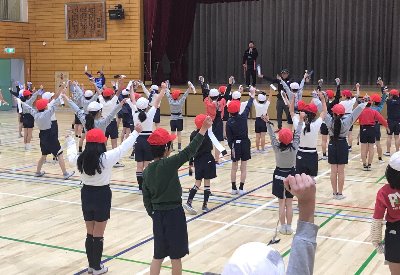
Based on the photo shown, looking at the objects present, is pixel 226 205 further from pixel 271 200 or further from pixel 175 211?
pixel 175 211

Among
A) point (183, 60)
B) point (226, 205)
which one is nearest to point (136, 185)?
point (226, 205)

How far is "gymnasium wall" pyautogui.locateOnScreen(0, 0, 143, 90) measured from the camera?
26500 millimetres

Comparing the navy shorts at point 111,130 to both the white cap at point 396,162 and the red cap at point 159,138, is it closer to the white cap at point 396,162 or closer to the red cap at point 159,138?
the red cap at point 159,138

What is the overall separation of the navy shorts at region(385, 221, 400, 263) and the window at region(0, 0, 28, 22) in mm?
27138

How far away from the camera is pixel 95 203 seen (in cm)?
617

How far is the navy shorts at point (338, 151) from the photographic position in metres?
9.80

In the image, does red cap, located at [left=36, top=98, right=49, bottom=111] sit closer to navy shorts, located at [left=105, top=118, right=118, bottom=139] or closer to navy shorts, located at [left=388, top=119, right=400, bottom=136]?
navy shorts, located at [left=105, top=118, right=118, bottom=139]

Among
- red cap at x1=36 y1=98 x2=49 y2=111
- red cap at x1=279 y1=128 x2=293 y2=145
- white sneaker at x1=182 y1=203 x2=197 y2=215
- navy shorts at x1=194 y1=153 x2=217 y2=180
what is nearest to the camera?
red cap at x1=279 y1=128 x2=293 y2=145

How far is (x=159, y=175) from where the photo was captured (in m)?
5.36

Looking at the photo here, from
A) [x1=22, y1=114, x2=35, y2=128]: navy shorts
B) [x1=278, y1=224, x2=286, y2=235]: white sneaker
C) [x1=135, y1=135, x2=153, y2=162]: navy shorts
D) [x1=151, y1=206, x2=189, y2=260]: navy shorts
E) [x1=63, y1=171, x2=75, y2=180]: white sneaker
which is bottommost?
[x1=278, y1=224, x2=286, y2=235]: white sneaker

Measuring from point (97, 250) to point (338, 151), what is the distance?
522 cm

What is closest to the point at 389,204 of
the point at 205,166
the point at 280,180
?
the point at 280,180

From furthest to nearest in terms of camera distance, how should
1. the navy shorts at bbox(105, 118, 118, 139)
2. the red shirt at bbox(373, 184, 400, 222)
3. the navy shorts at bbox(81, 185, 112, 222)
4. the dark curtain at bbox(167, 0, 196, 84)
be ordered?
1. the dark curtain at bbox(167, 0, 196, 84)
2. the navy shorts at bbox(105, 118, 118, 139)
3. the navy shorts at bbox(81, 185, 112, 222)
4. the red shirt at bbox(373, 184, 400, 222)

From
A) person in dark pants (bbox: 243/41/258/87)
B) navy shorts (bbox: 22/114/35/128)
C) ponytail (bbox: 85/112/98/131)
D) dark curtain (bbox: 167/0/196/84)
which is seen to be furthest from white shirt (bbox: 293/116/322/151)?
dark curtain (bbox: 167/0/196/84)
